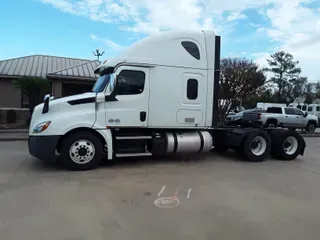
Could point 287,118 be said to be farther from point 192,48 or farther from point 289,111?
point 192,48

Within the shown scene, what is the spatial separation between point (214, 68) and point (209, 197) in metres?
4.15

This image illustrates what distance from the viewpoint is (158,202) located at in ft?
16.0

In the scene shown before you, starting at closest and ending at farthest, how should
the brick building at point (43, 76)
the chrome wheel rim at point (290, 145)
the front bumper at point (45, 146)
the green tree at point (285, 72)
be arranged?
the front bumper at point (45, 146), the chrome wheel rim at point (290, 145), the brick building at point (43, 76), the green tree at point (285, 72)

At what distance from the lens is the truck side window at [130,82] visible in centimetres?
731

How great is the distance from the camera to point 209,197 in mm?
5168

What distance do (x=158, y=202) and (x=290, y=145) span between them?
20.3ft

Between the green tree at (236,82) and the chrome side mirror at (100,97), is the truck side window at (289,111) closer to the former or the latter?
the green tree at (236,82)

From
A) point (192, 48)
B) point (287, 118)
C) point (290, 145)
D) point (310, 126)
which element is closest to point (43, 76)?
point (192, 48)

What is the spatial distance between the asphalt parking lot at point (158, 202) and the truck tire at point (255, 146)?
70 cm

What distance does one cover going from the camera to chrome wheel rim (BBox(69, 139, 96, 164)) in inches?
272

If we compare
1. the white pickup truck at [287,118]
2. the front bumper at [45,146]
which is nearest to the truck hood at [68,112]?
the front bumper at [45,146]

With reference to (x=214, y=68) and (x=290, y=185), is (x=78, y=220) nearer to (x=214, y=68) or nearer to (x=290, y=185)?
(x=290, y=185)

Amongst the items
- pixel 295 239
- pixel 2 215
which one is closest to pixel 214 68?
pixel 295 239

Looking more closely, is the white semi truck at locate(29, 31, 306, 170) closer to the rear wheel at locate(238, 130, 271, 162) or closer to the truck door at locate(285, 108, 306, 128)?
the rear wheel at locate(238, 130, 271, 162)
